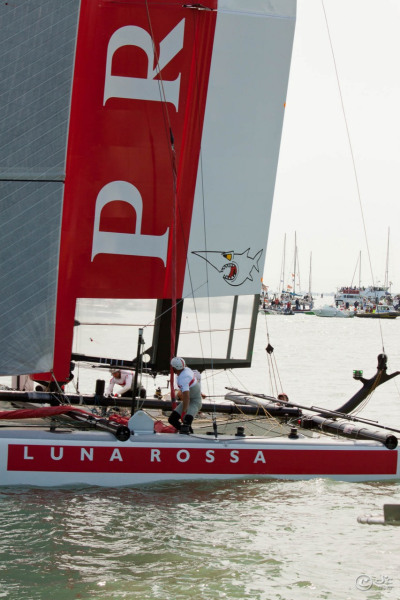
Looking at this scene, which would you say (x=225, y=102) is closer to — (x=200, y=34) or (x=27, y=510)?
(x=200, y=34)

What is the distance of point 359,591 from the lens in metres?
7.08

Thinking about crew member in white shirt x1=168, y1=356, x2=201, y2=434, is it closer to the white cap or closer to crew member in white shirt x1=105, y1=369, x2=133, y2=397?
the white cap

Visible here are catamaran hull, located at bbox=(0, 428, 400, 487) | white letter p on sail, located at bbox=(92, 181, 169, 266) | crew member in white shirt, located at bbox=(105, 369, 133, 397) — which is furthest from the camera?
crew member in white shirt, located at bbox=(105, 369, 133, 397)

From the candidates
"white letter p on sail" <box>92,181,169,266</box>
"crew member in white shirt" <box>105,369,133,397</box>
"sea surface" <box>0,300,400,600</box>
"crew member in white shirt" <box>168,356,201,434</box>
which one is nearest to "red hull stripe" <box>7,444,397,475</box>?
"sea surface" <box>0,300,400,600</box>

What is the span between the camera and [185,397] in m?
9.90

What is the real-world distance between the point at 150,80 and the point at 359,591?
20.4 feet

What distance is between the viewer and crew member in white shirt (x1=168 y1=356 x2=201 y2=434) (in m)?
9.89

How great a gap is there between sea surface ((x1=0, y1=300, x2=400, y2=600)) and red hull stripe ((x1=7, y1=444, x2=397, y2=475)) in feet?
0.53

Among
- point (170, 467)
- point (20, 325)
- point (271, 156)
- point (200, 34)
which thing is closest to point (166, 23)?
point (200, 34)

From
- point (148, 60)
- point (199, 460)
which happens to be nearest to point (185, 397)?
point (199, 460)

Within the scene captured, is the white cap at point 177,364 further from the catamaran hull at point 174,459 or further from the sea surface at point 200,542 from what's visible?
the sea surface at point 200,542

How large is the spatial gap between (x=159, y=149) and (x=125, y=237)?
110 cm

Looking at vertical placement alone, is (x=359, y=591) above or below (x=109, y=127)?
below

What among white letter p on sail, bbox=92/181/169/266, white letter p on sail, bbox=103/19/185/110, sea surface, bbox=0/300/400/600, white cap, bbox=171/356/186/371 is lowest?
sea surface, bbox=0/300/400/600
